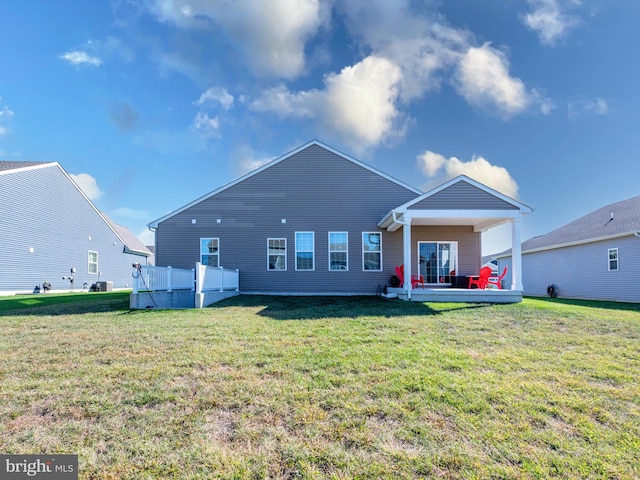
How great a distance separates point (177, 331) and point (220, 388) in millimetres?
3345

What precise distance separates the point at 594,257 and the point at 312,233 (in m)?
14.4

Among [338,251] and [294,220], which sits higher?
[294,220]

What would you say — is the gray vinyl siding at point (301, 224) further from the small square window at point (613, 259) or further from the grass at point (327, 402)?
the grass at point (327, 402)

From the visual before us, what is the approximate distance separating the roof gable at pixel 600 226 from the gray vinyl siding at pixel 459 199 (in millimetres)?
8278

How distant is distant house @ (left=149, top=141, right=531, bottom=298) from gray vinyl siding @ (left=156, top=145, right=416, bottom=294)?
4 cm

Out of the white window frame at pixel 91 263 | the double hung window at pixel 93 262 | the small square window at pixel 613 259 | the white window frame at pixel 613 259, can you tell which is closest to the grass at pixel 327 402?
the white window frame at pixel 613 259

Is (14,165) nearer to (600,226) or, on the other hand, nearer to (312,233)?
(312,233)

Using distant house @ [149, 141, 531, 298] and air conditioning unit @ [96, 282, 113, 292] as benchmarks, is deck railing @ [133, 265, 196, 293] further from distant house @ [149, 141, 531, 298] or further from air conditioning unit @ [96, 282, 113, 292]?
air conditioning unit @ [96, 282, 113, 292]

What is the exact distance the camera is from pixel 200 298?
1037 centimetres

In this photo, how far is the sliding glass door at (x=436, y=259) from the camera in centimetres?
1435

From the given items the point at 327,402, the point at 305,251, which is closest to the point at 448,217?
the point at 305,251

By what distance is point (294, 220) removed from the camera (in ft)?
47.3

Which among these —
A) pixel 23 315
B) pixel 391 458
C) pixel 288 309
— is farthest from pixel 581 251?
pixel 23 315

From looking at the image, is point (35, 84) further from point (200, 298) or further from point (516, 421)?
point (516, 421)
